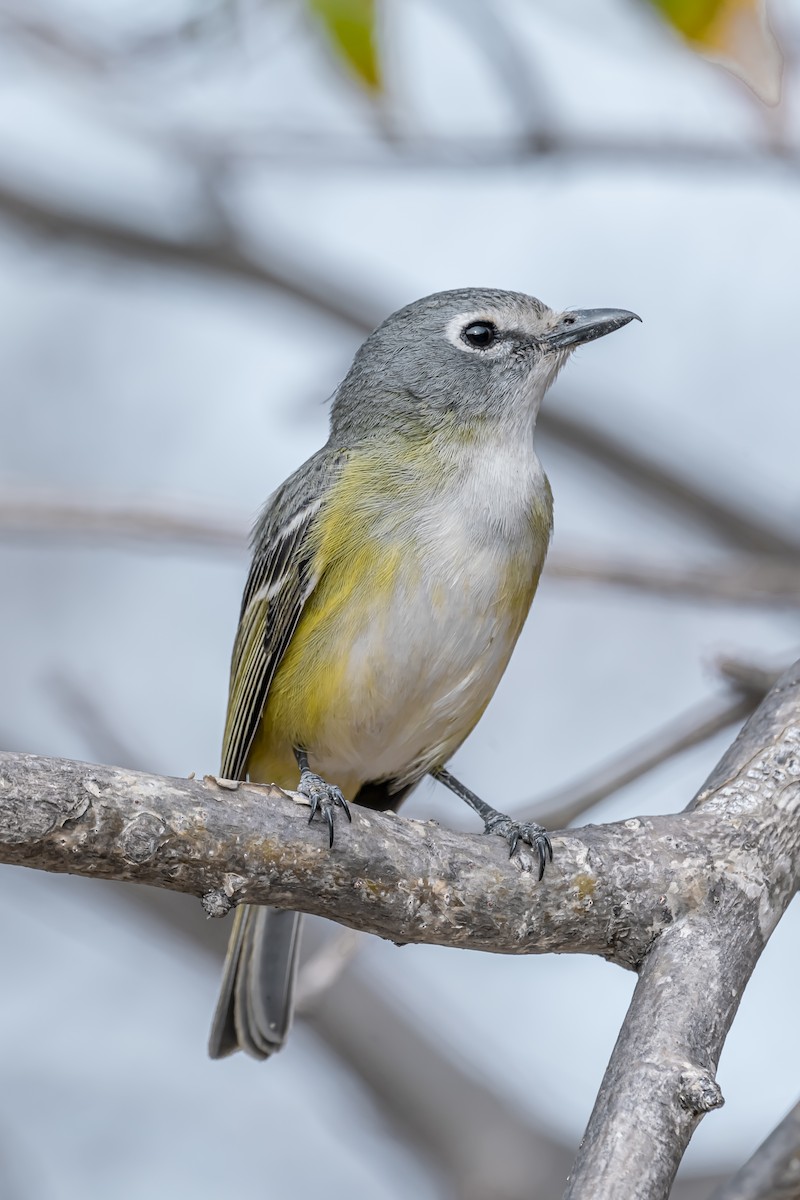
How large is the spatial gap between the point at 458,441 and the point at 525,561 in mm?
492

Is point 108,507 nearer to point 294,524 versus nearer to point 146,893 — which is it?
point 294,524

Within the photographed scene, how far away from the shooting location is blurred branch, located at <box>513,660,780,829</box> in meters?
4.39

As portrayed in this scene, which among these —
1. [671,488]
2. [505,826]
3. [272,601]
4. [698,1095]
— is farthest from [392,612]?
[671,488]

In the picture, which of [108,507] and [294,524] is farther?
[108,507]

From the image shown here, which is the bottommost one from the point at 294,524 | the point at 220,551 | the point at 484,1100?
the point at 484,1100

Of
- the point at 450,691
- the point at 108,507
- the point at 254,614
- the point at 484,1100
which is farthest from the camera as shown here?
the point at 484,1100

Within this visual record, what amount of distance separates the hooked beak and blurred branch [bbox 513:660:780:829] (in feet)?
4.35

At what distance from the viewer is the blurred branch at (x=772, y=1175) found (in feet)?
8.41

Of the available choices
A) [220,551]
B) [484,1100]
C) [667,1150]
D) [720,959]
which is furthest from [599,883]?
[484,1100]

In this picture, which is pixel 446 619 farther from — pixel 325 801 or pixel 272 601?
pixel 325 801

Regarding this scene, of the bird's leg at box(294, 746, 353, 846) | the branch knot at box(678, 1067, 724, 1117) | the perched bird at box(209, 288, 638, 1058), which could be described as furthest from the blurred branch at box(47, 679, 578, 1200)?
the branch knot at box(678, 1067, 724, 1117)

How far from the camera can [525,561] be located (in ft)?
15.4

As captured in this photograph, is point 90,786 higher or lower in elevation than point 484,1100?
higher

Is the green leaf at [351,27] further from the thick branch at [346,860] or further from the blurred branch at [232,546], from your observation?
the thick branch at [346,860]
